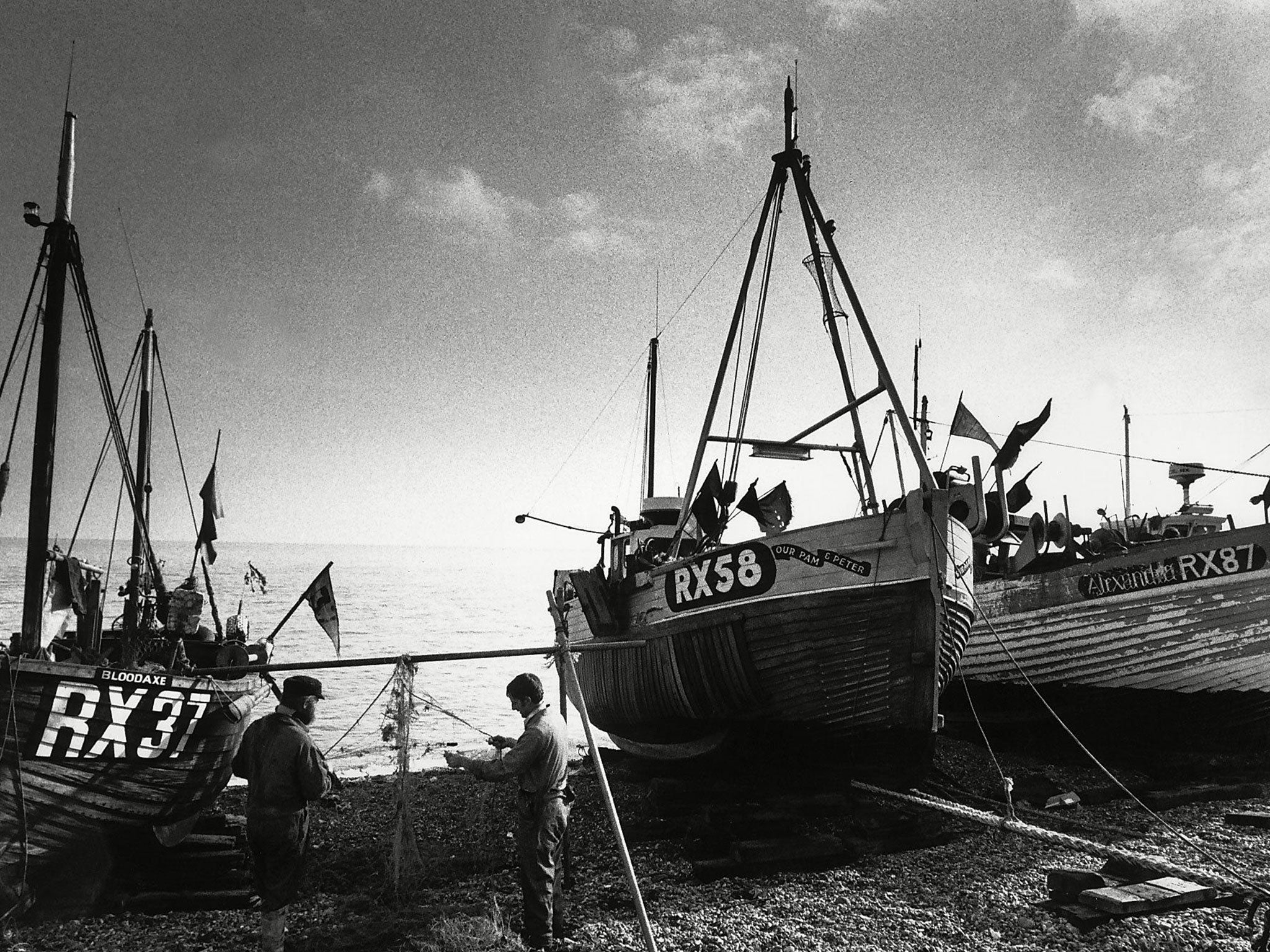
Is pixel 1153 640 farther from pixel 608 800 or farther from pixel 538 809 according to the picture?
pixel 538 809

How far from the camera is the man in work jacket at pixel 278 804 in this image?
5.89 meters

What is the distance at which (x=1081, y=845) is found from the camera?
7605 mm

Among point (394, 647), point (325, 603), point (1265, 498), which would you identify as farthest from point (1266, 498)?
point (394, 647)

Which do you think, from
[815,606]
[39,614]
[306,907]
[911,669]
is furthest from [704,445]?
[39,614]

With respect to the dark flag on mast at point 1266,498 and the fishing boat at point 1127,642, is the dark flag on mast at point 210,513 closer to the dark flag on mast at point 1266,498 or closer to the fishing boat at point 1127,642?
the fishing boat at point 1127,642

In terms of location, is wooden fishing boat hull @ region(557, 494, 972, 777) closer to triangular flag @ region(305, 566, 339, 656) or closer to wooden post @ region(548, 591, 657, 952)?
wooden post @ region(548, 591, 657, 952)

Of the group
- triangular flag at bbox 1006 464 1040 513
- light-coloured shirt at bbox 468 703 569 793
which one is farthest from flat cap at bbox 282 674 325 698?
triangular flag at bbox 1006 464 1040 513

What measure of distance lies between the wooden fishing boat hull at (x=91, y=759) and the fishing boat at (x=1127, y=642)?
11867 millimetres

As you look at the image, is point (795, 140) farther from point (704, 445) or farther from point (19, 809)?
point (19, 809)

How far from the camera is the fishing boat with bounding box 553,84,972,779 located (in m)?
10.0

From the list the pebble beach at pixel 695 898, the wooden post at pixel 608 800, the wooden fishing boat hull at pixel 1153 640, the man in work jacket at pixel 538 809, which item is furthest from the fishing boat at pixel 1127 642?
the man in work jacket at pixel 538 809

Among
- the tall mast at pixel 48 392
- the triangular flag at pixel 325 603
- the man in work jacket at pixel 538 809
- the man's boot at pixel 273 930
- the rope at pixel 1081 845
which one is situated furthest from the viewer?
the triangular flag at pixel 325 603

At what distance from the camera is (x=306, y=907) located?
7.10 m

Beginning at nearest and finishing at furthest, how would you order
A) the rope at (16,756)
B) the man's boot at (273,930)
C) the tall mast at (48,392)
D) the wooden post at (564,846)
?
the man's boot at (273,930), the rope at (16,756), the wooden post at (564,846), the tall mast at (48,392)
